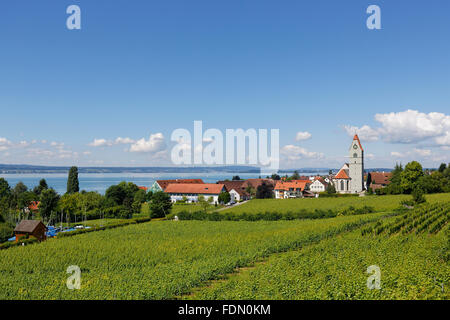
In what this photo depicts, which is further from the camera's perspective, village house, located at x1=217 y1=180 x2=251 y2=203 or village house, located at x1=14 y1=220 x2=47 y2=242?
village house, located at x1=217 y1=180 x2=251 y2=203

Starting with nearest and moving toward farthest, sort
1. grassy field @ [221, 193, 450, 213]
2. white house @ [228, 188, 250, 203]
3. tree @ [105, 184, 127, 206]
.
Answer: grassy field @ [221, 193, 450, 213], tree @ [105, 184, 127, 206], white house @ [228, 188, 250, 203]

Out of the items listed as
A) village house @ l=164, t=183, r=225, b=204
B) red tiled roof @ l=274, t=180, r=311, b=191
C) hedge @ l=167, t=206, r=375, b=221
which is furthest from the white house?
hedge @ l=167, t=206, r=375, b=221

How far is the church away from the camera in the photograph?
105250 mm

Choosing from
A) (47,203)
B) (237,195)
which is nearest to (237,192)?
(237,195)

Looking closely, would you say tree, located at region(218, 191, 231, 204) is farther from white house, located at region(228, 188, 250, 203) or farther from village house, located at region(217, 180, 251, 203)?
white house, located at region(228, 188, 250, 203)

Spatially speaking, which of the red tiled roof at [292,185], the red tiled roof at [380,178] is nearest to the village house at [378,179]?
the red tiled roof at [380,178]

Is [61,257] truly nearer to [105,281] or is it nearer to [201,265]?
[105,281]

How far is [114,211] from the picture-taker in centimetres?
6906

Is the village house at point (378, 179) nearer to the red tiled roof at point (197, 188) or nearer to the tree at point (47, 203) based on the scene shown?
the red tiled roof at point (197, 188)

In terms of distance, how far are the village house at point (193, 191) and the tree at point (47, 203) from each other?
3271 cm

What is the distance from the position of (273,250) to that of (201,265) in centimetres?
814

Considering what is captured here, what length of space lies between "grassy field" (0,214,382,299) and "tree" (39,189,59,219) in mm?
24667

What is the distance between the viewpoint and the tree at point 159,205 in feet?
202
